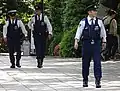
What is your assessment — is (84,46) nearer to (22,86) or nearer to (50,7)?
(22,86)

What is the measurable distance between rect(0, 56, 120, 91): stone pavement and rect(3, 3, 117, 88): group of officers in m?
0.48

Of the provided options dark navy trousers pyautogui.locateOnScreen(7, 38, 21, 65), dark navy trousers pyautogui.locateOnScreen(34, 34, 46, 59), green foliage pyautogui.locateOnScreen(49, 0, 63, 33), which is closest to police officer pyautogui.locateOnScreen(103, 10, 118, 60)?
dark navy trousers pyautogui.locateOnScreen(34, 34, 46, 59)

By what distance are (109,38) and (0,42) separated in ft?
43.2

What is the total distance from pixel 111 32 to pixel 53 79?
5590 millimetres

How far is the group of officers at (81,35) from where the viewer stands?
10.7 metres

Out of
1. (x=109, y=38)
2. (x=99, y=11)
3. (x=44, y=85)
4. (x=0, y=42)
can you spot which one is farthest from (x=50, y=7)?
(x=44, y=85)

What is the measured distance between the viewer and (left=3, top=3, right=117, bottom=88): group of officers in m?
10.7

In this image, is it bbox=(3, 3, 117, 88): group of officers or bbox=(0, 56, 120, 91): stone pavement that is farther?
bbox=(0, 56, 120, 91): stone pavement

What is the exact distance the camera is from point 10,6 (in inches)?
1234

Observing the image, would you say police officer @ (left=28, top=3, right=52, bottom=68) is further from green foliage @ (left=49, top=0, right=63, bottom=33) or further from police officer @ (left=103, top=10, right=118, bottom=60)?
green foliage @ (left=49, top=0, right=63, bottom=33)

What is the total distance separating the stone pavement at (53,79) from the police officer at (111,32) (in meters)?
1.65

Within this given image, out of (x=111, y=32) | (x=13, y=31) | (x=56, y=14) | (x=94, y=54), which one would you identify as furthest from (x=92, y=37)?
(x=56, y=14)

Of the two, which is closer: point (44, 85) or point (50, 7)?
point (44, 85)

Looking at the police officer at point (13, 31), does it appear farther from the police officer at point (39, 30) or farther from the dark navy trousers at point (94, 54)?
the dark navy trousers at point (94, 54)
